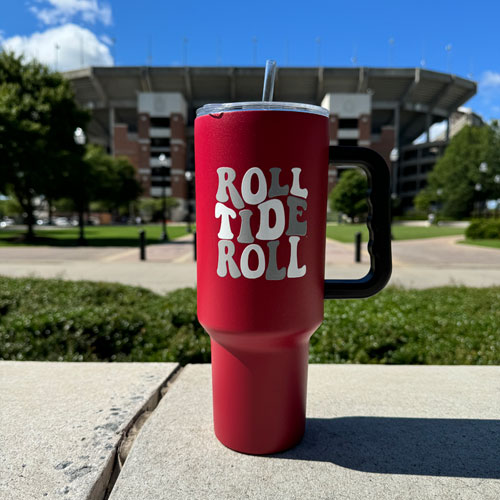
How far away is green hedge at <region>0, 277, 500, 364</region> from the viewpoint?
3.03 metres

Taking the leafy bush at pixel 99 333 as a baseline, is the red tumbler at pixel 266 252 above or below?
above

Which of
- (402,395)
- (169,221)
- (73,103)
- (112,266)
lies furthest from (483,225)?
(169,221)

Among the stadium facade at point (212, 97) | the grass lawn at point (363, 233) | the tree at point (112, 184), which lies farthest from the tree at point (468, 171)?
the tree at point (112, 184)

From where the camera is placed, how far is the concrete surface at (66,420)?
1397 mm

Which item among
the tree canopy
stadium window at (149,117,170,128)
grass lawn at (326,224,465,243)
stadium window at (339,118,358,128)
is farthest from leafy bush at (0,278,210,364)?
stadium window at (149,117,170,128)

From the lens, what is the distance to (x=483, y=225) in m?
22.4

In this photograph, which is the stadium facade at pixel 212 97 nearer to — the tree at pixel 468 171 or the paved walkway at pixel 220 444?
the tree at pixel 468 171

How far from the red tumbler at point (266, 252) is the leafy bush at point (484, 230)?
23583 mm

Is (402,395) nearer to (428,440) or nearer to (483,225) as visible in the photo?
(428,440)

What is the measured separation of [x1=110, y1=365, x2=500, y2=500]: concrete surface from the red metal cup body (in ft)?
0.49

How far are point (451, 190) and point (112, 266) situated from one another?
48.6m

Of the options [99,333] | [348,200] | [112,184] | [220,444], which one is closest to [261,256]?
[220,444]

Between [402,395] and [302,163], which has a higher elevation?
[302,163]

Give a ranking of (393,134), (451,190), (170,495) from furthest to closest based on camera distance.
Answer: (393,134), (451,190), (170,495)
